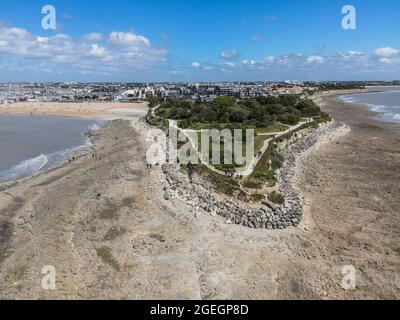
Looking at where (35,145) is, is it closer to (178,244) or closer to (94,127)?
(94,127)

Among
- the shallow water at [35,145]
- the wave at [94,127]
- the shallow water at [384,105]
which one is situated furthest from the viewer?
the shallow water at [384,105]

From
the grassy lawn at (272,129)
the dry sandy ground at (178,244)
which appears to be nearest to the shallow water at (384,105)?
the grassy lawn at (272,129)

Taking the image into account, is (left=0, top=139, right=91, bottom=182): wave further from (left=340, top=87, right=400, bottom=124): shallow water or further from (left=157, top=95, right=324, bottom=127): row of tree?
(left=340, top=87, right=400, bottom=124): shallow water

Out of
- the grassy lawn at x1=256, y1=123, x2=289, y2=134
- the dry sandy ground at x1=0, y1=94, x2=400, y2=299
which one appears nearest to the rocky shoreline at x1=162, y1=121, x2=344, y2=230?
the dry sandy ground at x1=0, y1=94, x2=400, y2=299

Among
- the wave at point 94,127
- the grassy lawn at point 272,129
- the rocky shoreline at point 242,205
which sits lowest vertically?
the rocky shoreline at point 242,205

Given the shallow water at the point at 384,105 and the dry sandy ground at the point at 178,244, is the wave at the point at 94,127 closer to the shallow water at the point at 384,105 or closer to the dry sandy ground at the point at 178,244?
the dry sandy ground at the point at 178,244

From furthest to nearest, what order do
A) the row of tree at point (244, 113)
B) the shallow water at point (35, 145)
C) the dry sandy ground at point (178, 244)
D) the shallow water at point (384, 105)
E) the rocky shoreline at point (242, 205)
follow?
1. the shallow water at point (384, 105)
2. the row of tree at point (244, 113)
3. the shallow water at point (35, 145)
4. the rocky shoreline at point (242, 205)
5. the dry sandy ground at point (178, 244)

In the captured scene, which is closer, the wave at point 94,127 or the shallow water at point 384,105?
the wave at point 94,127
